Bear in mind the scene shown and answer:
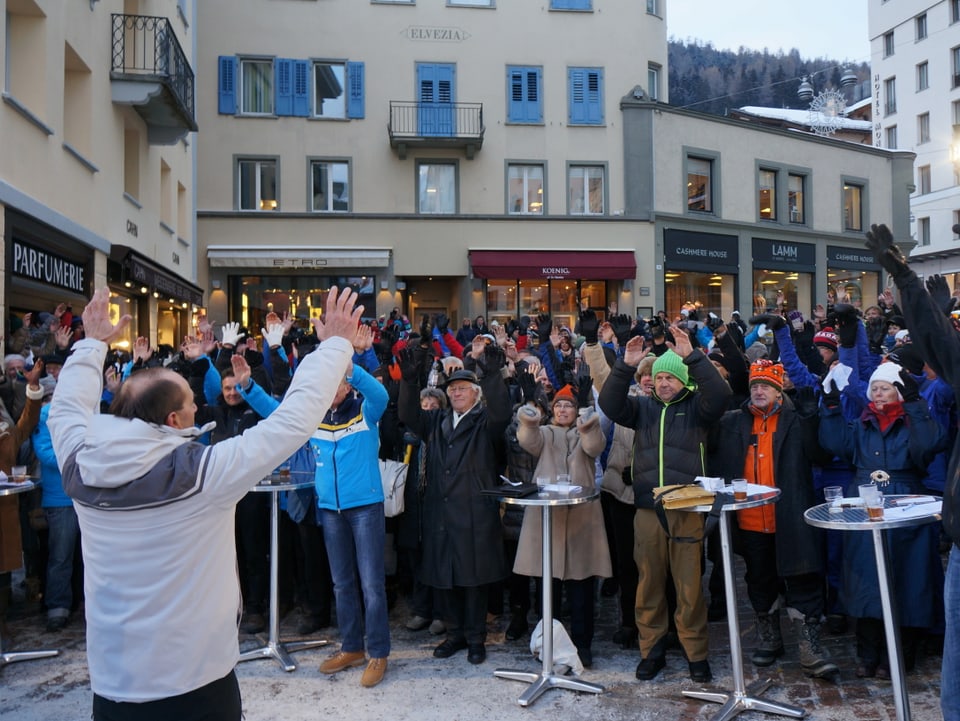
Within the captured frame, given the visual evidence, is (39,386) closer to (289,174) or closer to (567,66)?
(289,174)

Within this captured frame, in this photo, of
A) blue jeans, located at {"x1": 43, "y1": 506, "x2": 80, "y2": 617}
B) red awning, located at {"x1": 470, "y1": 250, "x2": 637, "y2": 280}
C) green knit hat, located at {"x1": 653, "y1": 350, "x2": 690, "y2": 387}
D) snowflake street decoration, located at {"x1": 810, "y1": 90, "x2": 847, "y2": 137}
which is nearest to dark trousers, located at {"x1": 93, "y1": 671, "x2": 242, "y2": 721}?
green knit hat, located at {"x1": 653, "y1": 350, "x2": 690, "y2": 387}

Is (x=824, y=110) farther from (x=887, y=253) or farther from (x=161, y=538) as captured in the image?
(x=161, y=538)

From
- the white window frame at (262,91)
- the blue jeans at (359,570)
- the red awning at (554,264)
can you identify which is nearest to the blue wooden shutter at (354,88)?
the white window frame at (262,91)

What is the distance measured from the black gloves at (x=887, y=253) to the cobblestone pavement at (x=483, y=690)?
2.74m

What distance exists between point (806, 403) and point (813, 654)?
61.2 inches

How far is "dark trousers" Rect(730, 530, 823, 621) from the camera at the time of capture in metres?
5.20

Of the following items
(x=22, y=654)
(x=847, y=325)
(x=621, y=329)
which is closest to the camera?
(x=22, y=654)

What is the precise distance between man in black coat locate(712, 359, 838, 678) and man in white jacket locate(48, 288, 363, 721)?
3532mm

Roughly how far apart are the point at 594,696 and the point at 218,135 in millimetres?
21369

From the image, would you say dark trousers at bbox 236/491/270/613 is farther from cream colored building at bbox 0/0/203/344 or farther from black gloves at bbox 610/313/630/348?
cream colored building at bbox 0/0/203/344

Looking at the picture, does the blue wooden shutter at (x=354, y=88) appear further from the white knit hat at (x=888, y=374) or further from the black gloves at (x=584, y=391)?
the white knit hat at (x=888, y=374)

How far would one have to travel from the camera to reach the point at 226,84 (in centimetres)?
2280

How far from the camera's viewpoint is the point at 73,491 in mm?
2480

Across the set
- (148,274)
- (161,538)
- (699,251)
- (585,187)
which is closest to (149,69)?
(148,274)
